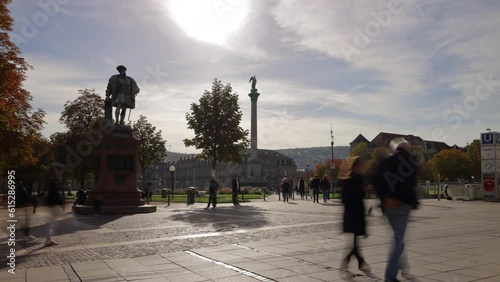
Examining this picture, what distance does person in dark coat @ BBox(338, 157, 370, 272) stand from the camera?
7180mm

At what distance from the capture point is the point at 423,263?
755 cm

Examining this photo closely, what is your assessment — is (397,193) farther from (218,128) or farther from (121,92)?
(218,128)

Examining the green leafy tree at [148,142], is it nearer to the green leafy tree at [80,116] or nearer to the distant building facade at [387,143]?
the green leafy tree at [80,116]

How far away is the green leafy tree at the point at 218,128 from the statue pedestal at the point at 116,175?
1366 cm

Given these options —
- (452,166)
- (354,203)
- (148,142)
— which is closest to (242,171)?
(452,166)

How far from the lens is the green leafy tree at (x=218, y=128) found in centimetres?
3525

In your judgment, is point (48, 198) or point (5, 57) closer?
point (48, 198)

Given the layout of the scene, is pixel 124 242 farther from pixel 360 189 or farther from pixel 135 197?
pixel 135 197

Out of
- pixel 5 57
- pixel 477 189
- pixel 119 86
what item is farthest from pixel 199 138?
pixel 477 189

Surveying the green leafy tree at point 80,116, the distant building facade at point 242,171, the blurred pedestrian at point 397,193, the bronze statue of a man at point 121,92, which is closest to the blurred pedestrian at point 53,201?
the blurred pedestrian at point 397,193

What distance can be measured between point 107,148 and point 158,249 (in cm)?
1270

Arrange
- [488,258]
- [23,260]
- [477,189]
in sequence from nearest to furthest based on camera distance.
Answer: [488,258], [23,260], [477,189]

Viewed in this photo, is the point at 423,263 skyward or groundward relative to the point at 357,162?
groundward

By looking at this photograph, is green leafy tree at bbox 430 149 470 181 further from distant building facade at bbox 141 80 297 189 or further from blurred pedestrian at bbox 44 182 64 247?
blurred pedestrian at bbox 44 182 64 247
